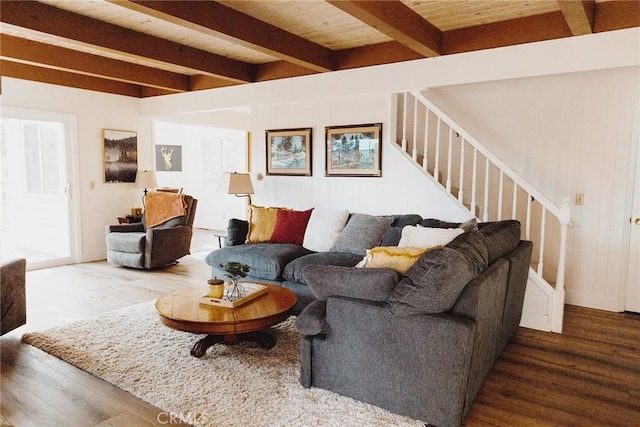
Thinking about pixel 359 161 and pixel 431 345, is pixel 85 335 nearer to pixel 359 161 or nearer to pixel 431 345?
pixel 431 345

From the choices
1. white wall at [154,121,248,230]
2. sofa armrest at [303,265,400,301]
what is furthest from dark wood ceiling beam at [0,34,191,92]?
sofa armrest at [303,265,400,301]

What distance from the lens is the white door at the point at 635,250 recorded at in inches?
160

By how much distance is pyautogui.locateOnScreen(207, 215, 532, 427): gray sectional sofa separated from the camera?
215 centimetres

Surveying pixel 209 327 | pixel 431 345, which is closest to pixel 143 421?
pixel 209 327

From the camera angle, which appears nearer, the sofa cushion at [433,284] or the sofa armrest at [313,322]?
the sofa cushion at [433,284]

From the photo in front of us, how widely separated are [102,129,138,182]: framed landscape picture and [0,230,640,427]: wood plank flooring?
282 centimetres

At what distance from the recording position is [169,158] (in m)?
9.73

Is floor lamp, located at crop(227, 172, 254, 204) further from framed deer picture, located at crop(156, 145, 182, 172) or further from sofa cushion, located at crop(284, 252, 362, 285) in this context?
framed deer picture, located at crop(156, 145, 182, 172)

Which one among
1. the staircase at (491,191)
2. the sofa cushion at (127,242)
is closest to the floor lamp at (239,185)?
the sofa cushion at (127,242)

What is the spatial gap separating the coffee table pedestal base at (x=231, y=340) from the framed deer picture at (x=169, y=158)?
728cm

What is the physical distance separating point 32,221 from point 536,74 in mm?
7006

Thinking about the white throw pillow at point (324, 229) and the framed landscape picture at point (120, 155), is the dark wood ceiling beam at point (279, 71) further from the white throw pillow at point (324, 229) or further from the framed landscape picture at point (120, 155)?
the framed landscape picture at point (120, 155)

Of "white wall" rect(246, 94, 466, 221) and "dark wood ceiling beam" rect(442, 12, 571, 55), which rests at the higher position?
"dark wood ceiling beam" rect(442, 12, 571, 55)

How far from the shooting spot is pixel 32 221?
21.8 feet
